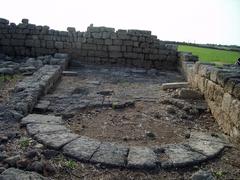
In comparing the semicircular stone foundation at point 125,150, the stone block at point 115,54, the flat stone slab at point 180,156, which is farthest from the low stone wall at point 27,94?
the stone block at point 115,54

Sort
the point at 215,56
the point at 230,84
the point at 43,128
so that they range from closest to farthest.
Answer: the point at 43,128 → the point at 230,84 → the point at 215,56

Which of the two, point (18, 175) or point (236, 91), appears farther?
point (236, 91)

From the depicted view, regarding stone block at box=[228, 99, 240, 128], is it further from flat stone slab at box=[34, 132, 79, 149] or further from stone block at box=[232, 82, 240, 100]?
flat stone slab at box=[34, 132, 79, 149]

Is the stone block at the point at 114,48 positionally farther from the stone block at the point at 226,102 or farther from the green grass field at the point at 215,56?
the stone block at the point at 226,102

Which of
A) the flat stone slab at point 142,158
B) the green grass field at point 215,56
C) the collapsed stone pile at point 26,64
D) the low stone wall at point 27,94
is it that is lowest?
the flat stone slab at point 142,158

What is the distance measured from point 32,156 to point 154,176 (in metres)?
1.58

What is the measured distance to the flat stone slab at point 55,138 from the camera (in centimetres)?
440

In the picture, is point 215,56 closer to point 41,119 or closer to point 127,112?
point 127,112

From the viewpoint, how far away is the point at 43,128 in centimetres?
497

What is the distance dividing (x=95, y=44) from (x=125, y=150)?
9.08m

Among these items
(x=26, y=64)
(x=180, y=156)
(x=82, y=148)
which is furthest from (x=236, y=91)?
(x=26, y=64)

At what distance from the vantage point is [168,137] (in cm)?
524

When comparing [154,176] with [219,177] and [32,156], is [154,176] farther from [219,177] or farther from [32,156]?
[32,156]

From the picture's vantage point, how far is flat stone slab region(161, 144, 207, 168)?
4109 mm
